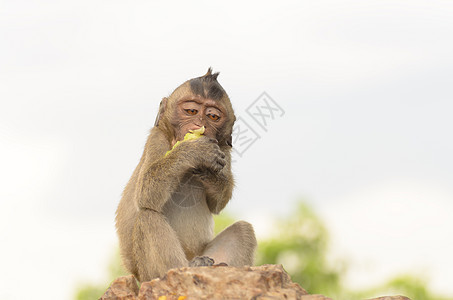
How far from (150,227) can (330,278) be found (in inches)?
659

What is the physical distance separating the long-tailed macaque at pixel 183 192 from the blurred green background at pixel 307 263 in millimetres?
13098

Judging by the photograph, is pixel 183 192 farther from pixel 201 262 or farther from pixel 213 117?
pixel 201 262

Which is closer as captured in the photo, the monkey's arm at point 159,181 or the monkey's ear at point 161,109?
the monkey's arm at point 159,181

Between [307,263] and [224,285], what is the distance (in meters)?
17.5

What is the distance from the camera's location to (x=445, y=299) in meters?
21.4

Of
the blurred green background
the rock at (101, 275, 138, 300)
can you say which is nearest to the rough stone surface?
the rock at (101, 275, 138, 300)

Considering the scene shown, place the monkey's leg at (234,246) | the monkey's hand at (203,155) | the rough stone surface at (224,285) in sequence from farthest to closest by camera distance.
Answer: the monkey's leg at (234,246) → the monkey's hand at (203,155) → the rough stone surface at (224,285)

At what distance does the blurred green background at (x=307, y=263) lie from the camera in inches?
846

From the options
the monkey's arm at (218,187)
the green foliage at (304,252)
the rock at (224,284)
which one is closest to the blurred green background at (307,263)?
the green foliage at (304,252)

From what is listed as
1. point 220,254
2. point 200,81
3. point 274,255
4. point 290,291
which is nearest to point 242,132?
point 200,81

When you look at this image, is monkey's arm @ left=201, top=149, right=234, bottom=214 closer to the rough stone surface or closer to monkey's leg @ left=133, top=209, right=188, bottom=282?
monkey's leg @ left=133, top=209, right=188, bottom=282

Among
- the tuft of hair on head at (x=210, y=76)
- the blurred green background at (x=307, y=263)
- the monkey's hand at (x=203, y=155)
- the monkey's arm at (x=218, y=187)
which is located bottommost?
the blurred green background at (x=307, y=263)

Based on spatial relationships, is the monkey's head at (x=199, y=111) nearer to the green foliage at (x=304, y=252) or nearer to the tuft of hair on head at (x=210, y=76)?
the tuft of hair on head at (x=210, y=76)

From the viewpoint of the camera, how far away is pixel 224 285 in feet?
18.8
